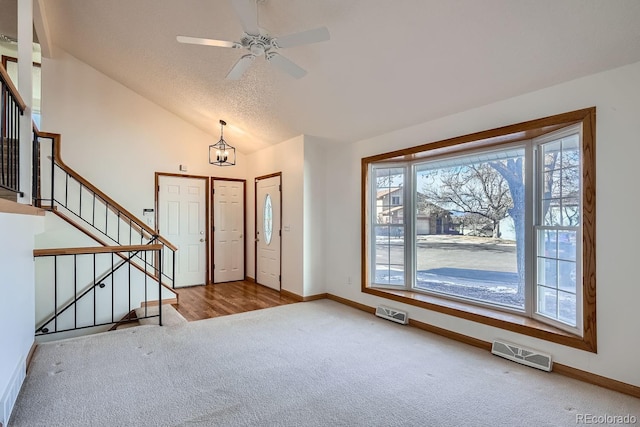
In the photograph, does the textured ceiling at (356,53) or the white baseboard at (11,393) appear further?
the textured ceiling at (356,53)

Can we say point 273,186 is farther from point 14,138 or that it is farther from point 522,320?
point 522,320

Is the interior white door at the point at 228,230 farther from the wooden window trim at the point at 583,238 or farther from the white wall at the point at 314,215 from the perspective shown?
the wooden window trim at the point at 583,238

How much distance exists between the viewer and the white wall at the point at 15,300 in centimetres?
212

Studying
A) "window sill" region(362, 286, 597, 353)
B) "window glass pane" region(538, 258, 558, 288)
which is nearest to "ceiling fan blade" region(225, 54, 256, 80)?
"window sill" region(362, 286, 597, 353)

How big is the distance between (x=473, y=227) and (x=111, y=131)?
576cm

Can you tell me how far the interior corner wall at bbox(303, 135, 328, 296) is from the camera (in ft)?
17.0

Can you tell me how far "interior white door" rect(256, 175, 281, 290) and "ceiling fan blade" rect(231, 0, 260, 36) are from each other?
3.45 meters

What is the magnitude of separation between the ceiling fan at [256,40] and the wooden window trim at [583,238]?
195 cm

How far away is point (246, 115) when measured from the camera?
16.7ft

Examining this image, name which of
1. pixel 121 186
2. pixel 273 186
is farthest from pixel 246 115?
pixel 121 186

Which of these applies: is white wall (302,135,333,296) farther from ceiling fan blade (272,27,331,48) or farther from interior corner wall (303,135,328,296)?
ceiling fan blade (272,27,331,48)

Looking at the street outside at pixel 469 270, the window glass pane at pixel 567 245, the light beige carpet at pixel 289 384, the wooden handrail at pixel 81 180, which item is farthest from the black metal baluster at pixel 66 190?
the window glass pane at pixel 567 245

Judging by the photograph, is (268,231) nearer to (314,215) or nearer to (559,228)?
(314,215)

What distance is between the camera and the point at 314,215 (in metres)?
5.30
